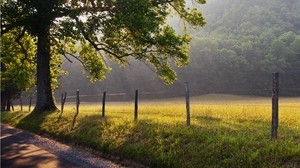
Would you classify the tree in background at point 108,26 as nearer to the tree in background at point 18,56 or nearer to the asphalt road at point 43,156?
the tree in background at point 18,56

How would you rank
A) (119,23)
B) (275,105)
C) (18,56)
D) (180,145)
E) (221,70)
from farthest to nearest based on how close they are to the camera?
(221,70), (18,56), (119,23), (180,145), (275,105)

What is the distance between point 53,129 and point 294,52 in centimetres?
9880

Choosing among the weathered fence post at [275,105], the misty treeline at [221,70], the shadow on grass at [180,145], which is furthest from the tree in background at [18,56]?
the misty treeline at [221,70]

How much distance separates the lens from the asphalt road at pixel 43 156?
1238cm

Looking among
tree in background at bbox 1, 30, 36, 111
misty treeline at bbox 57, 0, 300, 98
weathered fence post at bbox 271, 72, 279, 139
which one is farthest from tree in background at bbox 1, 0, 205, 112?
misty treeline at bbox 57, 0, 300, 98

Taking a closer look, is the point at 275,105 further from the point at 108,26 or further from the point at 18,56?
the point at 18,56

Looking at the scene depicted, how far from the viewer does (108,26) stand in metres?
23.0

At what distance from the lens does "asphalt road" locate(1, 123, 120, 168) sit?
1238 cm

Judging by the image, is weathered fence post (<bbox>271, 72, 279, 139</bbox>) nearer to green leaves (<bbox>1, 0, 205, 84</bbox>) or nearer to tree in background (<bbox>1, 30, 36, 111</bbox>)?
green leaves (<bbox>1, 0, 205, 84</bbox>)

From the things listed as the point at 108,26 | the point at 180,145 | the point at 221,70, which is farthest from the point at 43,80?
the point at 221,70

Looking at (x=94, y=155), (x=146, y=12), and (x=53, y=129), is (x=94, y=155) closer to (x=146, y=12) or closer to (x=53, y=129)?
(x=53, y=129)

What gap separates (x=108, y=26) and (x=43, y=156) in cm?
1091

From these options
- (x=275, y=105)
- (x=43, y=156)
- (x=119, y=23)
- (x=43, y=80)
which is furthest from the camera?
(x=43, y=80)

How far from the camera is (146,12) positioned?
2236 cm
